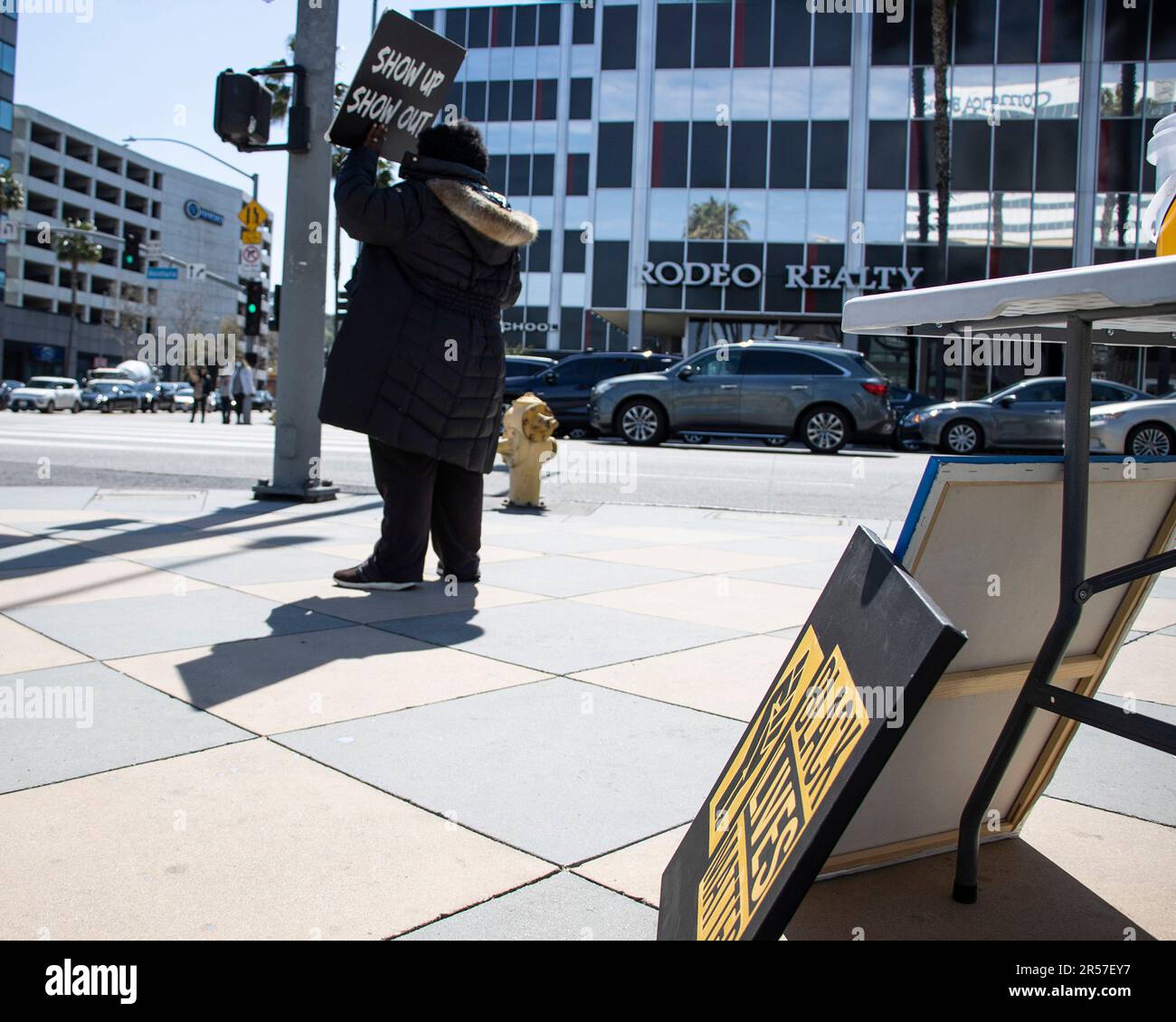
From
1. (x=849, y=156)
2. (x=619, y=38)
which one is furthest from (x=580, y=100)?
(x=849, y=156)

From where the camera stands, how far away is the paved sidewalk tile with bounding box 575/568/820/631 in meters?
4.80

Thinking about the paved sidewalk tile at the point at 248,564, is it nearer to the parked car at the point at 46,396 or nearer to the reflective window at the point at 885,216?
the reflective window at the point at 885,216

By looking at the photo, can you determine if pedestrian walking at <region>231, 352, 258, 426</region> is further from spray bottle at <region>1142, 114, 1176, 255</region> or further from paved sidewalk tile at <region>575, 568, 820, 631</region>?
spray bottle at <region>1142, 114, 1176, 255</region>

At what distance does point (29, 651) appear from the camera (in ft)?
12.3

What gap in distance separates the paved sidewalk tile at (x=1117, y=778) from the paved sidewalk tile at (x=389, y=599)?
8.48 ft

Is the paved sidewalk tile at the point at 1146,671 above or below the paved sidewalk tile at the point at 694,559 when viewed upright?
below

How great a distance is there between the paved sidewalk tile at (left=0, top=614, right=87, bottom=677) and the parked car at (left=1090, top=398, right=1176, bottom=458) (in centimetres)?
1597

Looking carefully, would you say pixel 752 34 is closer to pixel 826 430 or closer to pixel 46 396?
pixel 826 430

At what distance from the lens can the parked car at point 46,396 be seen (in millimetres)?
40125

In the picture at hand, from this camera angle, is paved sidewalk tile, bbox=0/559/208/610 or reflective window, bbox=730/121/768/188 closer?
paved sidewalk tile, bbox=0/559/208/610

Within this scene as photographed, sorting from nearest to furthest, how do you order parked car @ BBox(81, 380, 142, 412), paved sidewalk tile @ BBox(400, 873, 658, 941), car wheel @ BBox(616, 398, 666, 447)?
paved sidewalk tile @ BBox(400, 873, 658, 941) → car wheel @ BBox(616, 398, 666, 447) → parked car @ BBox(81, 380, 142, 412)

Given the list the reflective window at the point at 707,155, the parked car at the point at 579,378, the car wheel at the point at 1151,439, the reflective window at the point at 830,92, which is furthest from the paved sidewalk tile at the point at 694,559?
the reflective window at the point at 830,92

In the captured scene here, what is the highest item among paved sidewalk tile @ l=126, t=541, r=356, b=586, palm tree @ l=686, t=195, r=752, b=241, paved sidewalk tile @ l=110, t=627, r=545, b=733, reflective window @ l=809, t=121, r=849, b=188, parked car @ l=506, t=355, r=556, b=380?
reflective window @ l=809, t=121, r=849, b=188

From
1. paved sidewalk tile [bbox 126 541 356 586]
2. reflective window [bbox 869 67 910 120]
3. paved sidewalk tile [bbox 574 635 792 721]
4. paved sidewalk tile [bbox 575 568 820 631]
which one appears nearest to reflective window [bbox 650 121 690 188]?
reflective window [bbox 869 67 910 120]
